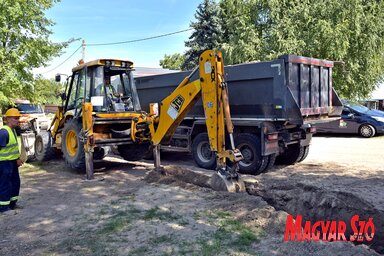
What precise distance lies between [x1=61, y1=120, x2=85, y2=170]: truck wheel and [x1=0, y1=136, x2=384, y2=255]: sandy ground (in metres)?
0.37

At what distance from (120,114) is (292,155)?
15.1 ft

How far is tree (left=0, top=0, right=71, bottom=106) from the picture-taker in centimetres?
1211

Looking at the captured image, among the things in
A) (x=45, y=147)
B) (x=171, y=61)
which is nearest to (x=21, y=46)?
(x=45, y=147)

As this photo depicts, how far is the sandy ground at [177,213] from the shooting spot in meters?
4.33

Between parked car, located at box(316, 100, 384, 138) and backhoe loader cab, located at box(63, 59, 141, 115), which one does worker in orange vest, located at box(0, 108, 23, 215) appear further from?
parked car, located at box(316, 100, 384, 138)

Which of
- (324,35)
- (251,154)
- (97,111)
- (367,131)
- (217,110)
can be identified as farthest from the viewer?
(324,35)

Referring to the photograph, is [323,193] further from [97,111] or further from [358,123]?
[358,123]

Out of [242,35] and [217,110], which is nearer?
[217,110]

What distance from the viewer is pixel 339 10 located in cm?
1717

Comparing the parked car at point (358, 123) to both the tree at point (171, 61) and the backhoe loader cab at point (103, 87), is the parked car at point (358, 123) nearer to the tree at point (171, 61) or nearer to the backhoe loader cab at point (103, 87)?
the backhoe loader cab at point (103, 87)

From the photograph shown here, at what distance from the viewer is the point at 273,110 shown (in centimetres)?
829

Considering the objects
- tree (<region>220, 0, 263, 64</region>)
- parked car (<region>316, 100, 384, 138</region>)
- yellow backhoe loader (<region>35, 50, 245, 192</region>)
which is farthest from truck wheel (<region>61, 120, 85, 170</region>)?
tree (<region>220, 0, 263, 64</region>)

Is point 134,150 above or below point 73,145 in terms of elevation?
below

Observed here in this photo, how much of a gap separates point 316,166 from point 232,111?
2.65m
